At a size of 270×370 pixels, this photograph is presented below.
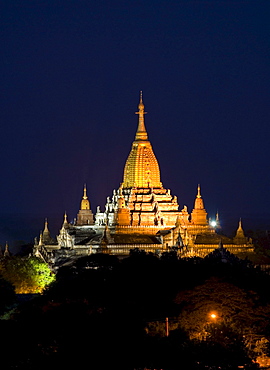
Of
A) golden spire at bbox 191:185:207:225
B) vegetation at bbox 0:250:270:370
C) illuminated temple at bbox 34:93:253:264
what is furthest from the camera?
golden spire at bbox 191:185:207:225

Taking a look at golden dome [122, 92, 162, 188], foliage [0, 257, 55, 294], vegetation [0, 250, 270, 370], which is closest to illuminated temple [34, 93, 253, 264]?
golden dome [122, 92, 162, 188]

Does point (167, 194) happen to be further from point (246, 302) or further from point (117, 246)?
point (246, 302)

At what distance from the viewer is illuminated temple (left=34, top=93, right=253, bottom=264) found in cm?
7925

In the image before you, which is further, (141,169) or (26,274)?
(141,169)

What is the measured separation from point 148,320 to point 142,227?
30.9m

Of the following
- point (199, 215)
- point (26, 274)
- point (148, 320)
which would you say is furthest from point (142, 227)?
point (148, 320)

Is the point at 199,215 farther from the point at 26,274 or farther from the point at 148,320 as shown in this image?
the point at 148,320

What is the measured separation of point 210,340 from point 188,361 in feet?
7.64

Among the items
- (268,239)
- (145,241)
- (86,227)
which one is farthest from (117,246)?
(268,239)

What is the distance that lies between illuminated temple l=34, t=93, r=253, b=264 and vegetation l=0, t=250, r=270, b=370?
673 inches

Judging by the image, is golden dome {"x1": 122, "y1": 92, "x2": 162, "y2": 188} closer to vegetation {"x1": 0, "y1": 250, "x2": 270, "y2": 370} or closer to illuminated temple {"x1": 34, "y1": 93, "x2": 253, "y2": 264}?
illuminated temple {"x1": 34, "y1": 93, "x2": 253, "y2": 264}

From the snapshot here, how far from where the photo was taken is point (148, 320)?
5297cm

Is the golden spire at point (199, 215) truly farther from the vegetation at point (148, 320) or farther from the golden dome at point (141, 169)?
the vegetation at point (148, 320)

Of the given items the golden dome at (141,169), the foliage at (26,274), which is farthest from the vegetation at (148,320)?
the golden dome at (141,169)
